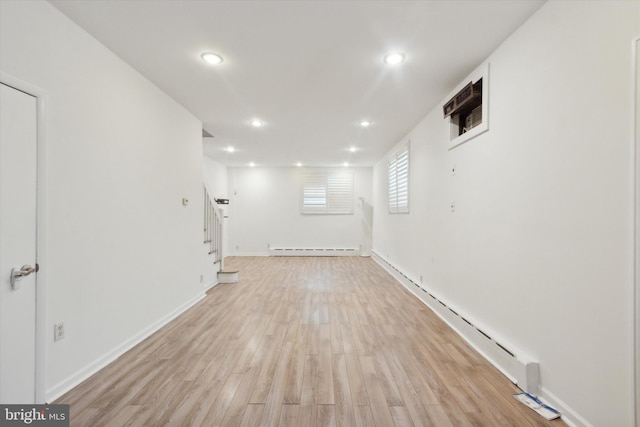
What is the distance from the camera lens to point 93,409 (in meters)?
1.72

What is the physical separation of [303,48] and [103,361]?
310cm

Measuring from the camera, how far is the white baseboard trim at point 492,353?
162cm

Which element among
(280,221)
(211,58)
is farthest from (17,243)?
(280,221)

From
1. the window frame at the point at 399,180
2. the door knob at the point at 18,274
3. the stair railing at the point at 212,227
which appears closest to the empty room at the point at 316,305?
the door knob at the point at 18,274

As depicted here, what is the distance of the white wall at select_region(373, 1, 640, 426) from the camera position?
1344 mm

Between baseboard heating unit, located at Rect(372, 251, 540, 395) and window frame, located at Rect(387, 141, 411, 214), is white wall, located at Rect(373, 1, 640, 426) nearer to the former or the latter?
baseboard heating unit, located at Rect(372, 251, 540, 395)

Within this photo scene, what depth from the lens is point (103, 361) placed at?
87.3 inches

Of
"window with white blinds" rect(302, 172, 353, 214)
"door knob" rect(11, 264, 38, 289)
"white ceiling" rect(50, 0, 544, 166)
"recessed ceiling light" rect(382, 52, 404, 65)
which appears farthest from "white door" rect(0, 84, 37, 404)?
"window with white blinds" rect(302, 172, 353, 214)

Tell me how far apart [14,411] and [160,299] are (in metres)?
1.50

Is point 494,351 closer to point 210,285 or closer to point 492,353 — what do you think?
point 492,353

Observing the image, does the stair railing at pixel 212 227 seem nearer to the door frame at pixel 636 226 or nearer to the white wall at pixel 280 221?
the white wall at pixel 280 221

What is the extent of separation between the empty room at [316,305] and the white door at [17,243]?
0.01 metres

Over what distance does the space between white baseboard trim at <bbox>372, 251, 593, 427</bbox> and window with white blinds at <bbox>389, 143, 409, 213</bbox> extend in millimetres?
1579

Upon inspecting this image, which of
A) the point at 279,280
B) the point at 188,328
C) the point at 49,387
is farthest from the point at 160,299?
the point at 279,280
